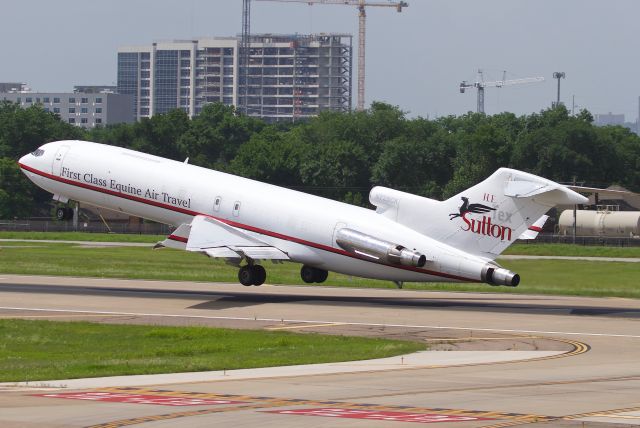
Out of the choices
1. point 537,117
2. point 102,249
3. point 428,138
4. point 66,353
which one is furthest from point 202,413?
point 537,117

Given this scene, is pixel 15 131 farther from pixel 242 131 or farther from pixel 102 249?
pixel 102 249

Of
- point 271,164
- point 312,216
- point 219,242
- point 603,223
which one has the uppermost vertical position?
point 271,164

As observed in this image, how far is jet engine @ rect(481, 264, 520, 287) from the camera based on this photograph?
160 feet

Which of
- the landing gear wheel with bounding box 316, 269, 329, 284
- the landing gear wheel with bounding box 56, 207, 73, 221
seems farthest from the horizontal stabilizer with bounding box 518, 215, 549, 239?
the landing gear wheel with bounding box 56, 207, 73, 221

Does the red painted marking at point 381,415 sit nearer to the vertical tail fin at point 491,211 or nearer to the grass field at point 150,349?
the grass field at point 150,349

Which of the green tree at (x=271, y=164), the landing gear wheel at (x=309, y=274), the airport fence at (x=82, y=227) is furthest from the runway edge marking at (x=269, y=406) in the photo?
the green tree at (x=271, y=164)

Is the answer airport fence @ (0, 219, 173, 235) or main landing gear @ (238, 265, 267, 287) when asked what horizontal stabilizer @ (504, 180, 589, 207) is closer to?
main landing gear @ (238, 265, 267, 287)

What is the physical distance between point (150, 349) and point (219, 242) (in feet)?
54.5

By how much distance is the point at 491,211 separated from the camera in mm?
49625

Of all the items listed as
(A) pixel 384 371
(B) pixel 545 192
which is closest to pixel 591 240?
(B) pixel 545 192

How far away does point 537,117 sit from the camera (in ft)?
579

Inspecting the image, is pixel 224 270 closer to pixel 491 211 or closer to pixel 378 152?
A: pixel 491 211

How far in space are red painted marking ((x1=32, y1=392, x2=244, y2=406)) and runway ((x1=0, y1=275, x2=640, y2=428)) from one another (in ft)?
0.07

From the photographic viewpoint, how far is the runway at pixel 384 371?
79.3 ft
